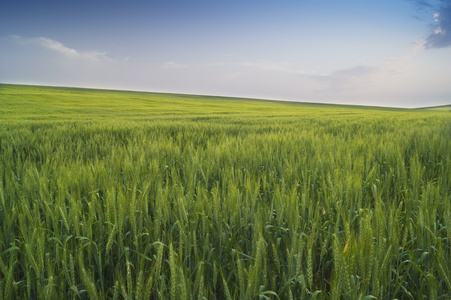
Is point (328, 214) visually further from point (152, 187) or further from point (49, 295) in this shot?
point (49, 295)

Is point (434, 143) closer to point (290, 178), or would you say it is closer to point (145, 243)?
point (290, 178)

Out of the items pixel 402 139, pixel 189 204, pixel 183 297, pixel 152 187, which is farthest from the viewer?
pixel 402 139

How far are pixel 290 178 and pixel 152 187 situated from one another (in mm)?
1064

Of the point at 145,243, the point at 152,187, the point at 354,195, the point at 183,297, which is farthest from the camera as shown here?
the point at 152,187

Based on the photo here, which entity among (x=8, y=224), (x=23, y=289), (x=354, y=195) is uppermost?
(x=354, y=195)

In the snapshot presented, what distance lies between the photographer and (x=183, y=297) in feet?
2.42

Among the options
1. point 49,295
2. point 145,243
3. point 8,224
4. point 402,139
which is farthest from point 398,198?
point 402,139

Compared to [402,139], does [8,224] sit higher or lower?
lower

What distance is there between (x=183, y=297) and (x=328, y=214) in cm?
104

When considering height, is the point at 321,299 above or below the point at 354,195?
below

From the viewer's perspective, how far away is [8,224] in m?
1.27

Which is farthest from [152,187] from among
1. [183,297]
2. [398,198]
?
[398,198]

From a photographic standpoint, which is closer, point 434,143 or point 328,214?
point 328,214

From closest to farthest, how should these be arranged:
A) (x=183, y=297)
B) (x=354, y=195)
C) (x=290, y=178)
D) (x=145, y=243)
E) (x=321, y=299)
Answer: (x=183, y=297) < (x=321, y=299) < (x=145, y=243) < (x=354, y=195) < (x=290, y=178)
